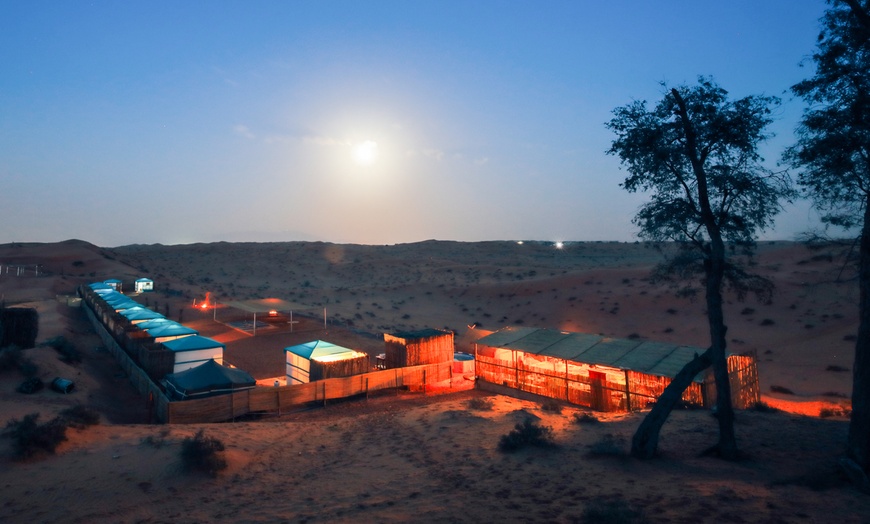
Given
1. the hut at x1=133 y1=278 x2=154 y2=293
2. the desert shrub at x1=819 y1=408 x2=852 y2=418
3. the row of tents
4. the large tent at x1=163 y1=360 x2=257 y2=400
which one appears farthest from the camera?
the hut at x1=133 y1=278 x2=154 y2=293

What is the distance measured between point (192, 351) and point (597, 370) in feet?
59.4

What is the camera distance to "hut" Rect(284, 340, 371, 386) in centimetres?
2128

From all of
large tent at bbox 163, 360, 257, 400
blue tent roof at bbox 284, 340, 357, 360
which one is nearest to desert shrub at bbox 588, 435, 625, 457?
blue tent roof at bbox 284, 340, 357, 360

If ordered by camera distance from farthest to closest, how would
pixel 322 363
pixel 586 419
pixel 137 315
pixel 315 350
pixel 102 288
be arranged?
pixel 102 288
pixel 137 315
pixel 315 350
pixel 322 363
pixel 586 419

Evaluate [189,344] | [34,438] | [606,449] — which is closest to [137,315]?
[189,344]

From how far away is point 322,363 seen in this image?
830 inches

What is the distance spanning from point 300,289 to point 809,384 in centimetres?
6245

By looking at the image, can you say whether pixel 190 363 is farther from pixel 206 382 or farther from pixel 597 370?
pixel 597 370

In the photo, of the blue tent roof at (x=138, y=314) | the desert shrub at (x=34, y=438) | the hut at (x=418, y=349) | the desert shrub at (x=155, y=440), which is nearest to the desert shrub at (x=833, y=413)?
the hut at (x=418, y=349)

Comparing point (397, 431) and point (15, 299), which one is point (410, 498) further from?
point (15, 299)

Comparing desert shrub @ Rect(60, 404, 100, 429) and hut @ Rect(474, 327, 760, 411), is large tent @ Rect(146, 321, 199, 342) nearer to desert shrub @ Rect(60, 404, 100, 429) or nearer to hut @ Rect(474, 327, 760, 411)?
desert shrub @ Rect(60, 404, 100, 429)

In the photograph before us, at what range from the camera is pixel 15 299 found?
45594 mm

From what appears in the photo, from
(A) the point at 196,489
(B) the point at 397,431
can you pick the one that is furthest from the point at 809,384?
(A) the point at 196,489

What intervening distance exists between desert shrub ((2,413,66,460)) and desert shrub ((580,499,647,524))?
1214 cm
